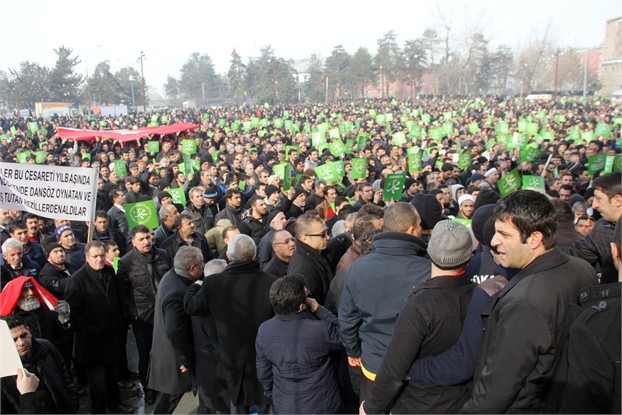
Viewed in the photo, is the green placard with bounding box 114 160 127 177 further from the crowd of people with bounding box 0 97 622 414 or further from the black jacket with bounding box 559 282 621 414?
the black jacket with bounding box 559 282 621 414

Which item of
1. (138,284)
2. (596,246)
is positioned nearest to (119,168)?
(138,284)

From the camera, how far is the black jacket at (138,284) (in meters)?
5.30

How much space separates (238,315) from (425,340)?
176 centimetres

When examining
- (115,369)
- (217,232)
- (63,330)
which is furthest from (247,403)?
(217,232)

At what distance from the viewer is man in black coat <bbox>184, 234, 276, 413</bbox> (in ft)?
13.1

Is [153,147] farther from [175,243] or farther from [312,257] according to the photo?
[312,257]

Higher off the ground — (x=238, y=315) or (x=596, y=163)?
(x=596, y=163)

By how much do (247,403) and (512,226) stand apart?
2.46 meters

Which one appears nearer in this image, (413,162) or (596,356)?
(596,356)

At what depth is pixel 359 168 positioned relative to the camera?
1102 cm

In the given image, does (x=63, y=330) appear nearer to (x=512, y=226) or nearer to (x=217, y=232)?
(x=217, y=232)

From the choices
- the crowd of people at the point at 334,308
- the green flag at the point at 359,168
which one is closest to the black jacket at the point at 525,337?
the crowd of people at the point at 334,308

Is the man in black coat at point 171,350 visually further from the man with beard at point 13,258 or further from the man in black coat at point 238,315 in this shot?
the man with beard at point 13,258

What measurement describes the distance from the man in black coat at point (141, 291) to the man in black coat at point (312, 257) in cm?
153
